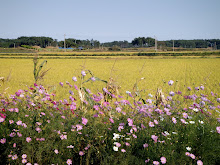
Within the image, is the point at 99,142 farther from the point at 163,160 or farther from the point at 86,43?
the point at 86,43

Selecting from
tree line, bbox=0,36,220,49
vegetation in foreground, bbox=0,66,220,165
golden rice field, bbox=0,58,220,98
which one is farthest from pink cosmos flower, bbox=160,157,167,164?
tree line, bbox=0,36,220,49

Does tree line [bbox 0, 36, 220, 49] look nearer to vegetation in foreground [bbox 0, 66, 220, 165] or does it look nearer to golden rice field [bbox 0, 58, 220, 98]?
golden rice field [bbox 0, 58, 220, 98]

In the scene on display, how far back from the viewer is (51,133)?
333cm

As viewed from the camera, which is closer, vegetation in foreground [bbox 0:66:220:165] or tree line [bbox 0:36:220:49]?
vegetation in foreground [bbox 0:66:220:165]

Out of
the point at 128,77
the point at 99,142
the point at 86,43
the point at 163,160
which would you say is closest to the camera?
the point at 163,160

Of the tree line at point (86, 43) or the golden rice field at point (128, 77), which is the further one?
the tree line at point (86, 43)

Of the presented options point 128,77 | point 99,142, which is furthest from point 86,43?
point 99,142

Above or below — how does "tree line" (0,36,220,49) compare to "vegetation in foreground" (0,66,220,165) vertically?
above

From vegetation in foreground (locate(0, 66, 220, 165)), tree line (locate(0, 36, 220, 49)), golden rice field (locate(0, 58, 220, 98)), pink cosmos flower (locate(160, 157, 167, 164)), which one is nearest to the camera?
pink cosmos flower (locate(160, 157, 167, 164))

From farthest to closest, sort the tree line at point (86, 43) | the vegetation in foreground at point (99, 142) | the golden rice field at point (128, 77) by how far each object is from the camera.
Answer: the tree line at point (86, 43)
the golden rice field at point (128, 77)
the vegetation in foreground at point (99, 142)

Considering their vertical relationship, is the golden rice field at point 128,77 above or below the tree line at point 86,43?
below

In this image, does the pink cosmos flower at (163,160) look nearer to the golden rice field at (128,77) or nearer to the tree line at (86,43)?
the golden rice field at (128,77)

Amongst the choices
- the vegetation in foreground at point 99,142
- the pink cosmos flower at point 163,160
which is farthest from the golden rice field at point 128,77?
the pink cosmos flower at point 163,160

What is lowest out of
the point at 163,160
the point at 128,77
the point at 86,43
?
the point at 128,77
